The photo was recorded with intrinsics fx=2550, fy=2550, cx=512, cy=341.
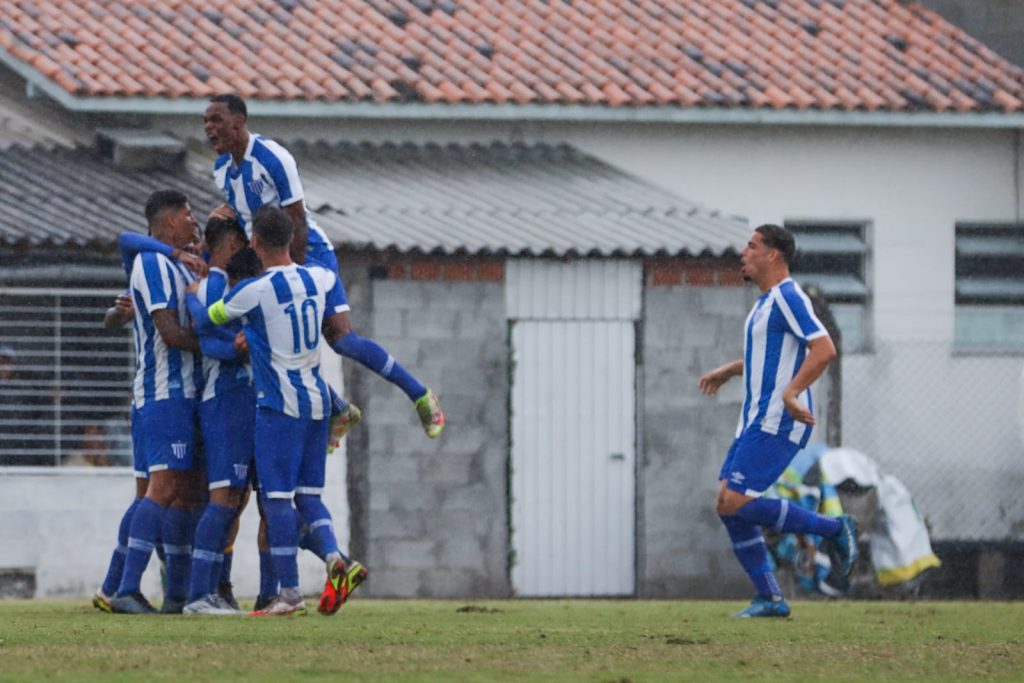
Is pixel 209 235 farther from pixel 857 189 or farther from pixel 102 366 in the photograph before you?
pixel 857 189

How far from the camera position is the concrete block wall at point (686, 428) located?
744 inches

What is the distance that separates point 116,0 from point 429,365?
17.1ft

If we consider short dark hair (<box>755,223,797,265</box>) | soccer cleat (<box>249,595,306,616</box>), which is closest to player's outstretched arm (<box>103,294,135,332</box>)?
soccer cleat (<box>249,595,306,616</box>)

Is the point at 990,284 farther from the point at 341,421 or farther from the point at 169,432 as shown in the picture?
the point at 169,432

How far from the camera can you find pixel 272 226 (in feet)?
36.0

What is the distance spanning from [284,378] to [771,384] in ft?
7.96

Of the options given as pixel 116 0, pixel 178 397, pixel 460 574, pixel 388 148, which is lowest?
pixel 460 574

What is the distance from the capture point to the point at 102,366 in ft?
60.4

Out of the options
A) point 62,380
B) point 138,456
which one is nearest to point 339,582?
point 138,456

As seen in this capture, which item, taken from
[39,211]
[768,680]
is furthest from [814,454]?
[768,680]

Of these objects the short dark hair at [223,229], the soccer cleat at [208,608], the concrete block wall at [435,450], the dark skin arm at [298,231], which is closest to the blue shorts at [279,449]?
the soccer cleat at [208,608]

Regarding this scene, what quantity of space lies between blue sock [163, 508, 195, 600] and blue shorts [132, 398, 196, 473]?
0.83 feet

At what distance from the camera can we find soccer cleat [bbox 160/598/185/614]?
11781 mm

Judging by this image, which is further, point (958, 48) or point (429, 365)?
point (958, 48)
